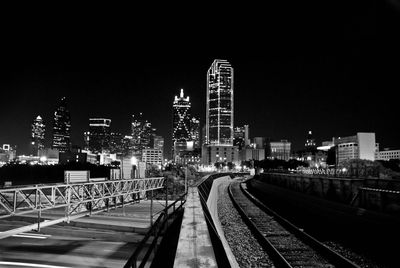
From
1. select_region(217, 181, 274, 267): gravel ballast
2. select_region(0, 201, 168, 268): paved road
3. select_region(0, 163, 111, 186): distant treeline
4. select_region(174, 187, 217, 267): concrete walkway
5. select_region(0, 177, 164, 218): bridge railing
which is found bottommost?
select_region(0, 163, 111, 186): distant treeline

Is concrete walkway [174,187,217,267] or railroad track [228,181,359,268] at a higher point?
concrete walkway [174,187,217,267]

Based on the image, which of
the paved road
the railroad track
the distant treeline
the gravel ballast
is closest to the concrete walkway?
the gravel ballast

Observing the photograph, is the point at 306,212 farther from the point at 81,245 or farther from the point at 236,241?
the point at 81,245

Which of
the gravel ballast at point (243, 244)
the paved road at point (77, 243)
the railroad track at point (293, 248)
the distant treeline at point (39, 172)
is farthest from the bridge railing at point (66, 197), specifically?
the distant treeline at point (39, 172)

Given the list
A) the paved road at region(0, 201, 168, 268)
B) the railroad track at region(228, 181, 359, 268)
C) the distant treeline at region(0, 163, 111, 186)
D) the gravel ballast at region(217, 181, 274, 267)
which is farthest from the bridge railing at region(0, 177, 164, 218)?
the distant treeline at region(0, 163, 111, 186)

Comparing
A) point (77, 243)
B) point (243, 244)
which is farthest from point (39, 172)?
point (243, 244)

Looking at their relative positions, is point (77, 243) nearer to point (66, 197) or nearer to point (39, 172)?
point (66, 197)

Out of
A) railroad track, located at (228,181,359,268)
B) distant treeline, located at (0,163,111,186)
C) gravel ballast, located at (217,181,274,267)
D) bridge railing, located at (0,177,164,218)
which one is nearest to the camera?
railroad track, located at (228,181,359,268)

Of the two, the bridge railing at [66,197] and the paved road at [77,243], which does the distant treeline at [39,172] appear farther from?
the paved road at [77,243]

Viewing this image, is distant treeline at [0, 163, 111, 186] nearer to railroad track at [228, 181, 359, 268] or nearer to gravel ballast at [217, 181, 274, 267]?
gravel ballast at [217, 181, 274, 267]

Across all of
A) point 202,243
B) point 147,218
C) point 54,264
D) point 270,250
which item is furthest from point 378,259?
point 147,218

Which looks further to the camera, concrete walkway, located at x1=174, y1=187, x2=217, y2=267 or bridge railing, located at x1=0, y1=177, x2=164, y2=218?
bridge railing, located at x1=0, y1=177, x2=164, y2=218

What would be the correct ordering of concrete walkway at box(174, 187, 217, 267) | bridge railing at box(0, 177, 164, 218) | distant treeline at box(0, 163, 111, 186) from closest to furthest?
concrete walkway at box(174, 187, 217, 267) < bridge railing at box(0, 177, 164, 218) < distant treeline at box(0, 163, 111, 186)

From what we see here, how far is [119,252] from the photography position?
1505 centimetres
